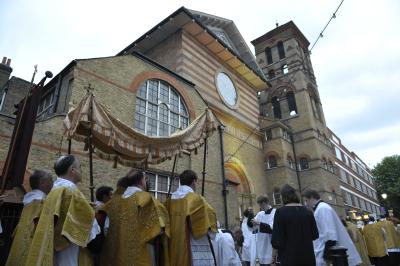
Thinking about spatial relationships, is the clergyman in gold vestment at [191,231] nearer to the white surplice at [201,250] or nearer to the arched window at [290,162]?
the white surplice at [201,250]

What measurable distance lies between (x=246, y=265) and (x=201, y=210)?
4842 millimetres

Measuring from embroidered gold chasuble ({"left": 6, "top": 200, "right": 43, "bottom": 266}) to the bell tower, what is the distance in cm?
1755

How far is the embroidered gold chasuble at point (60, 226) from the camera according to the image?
9.51ft

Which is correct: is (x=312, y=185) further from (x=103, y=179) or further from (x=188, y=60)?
(x=103, y=179)

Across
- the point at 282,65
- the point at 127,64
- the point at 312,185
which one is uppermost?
the point at 282,65

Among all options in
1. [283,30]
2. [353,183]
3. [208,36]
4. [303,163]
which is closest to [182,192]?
[208,36]

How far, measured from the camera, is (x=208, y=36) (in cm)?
1970

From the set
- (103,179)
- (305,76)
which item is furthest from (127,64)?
(305,76)

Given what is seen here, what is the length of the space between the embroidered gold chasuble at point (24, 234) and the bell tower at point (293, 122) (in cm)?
1755

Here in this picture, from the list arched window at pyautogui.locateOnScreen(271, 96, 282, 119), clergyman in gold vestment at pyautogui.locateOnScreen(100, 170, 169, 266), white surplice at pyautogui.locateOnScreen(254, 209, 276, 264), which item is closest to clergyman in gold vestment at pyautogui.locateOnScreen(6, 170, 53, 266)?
clergyman in gold vestment at pyautogui.locateOnScreen(100, 170, 169, 266)

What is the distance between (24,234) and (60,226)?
2.43 feet

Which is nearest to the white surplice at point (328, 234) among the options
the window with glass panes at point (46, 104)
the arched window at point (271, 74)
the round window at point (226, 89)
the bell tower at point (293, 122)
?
the window with glass panes at point (46, 104)

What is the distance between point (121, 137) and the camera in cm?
574

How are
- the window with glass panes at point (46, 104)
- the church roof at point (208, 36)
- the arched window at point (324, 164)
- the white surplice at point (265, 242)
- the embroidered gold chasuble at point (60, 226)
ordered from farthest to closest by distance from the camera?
the arched window at point (324, 164) < the church roof at point (208, 36) < the window with glass panes at point (46, 104) < the white surplice at point (265, 242) < the embroidered gold chasuble at point (60, 226)
